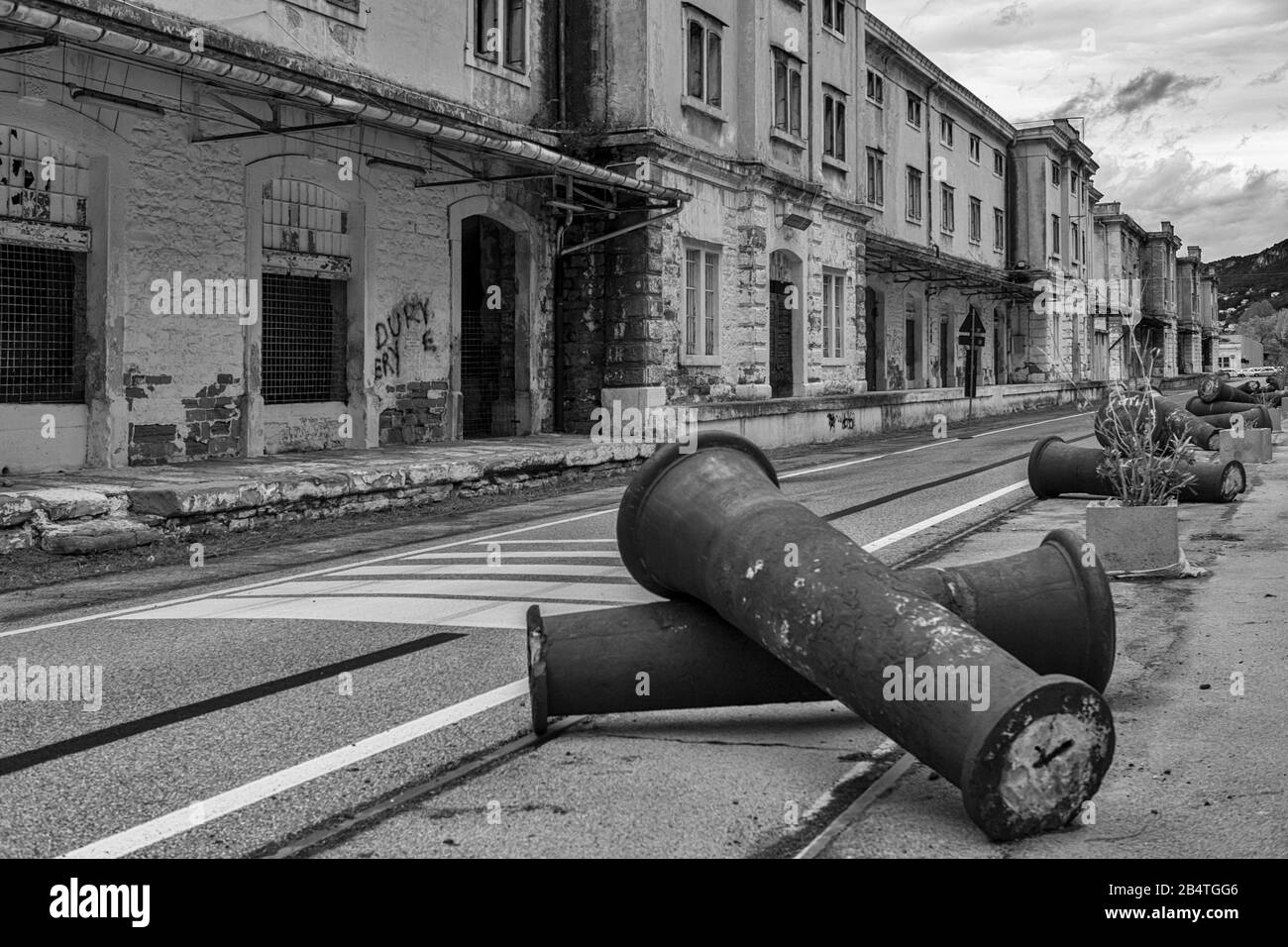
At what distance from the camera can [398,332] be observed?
18703 mm

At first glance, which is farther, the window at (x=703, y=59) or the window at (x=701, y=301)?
the window at (x=701, y=301)

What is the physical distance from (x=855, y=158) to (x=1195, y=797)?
28.7 meters

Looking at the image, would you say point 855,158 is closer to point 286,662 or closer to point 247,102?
point 247,102

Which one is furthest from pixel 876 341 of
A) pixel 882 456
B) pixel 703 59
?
pixel 882 456

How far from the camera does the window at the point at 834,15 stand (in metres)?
29.9

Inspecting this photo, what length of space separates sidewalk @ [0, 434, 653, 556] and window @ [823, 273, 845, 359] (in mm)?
12454

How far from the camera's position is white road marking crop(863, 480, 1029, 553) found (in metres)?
10.7

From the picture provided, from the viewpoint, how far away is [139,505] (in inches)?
467

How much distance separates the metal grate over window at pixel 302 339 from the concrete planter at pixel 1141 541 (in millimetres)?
11050

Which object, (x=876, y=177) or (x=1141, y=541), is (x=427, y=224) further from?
(x=876, y=177)

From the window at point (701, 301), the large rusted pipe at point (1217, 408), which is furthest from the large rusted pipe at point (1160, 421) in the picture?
the window at point (701, 301)

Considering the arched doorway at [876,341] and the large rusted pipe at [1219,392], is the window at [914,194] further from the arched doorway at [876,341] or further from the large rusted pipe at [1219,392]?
the large rusted pipe at [1219,392]

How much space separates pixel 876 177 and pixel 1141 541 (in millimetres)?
30915
